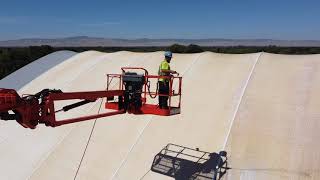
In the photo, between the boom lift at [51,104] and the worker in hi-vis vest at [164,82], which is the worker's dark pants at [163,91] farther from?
the boom lift at [51,104]

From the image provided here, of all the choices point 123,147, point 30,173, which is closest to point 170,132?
point 123,147

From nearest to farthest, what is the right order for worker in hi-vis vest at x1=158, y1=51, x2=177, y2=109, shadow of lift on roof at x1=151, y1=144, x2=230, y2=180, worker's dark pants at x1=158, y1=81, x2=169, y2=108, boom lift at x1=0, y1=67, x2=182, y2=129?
boom lift at x1=0, y1=67, x2=182, y2=129, worker in hi-vis vest at x1=158, y1=51, x2=177, y2=109, worker's dark pants at x1=158, y1=81, x2=169, y2=108, shadow of lift on roof at x1=151, y1=144, x2=230, y2=180

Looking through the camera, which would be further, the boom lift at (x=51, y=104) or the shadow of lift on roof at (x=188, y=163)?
the shadow of lift on roof at (x=188, y=163)

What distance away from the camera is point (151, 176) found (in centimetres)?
1616

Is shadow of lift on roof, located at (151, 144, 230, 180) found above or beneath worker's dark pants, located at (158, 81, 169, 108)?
beneath

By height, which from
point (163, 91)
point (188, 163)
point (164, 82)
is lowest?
point (188, 163)

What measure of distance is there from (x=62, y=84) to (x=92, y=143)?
802cm

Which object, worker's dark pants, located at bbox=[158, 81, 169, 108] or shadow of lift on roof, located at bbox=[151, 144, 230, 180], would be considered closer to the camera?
worker's dark pants, located at bbox=[158, 81, 169, 108]

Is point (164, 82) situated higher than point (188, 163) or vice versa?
point (164, 82)

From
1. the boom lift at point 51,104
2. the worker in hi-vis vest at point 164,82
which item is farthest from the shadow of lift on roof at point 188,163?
the worker in hi-vis vest at point 164,82

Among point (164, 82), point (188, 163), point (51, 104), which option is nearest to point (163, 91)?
point (164, 82)

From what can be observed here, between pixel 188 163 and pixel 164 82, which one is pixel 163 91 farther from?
pixel 188 163

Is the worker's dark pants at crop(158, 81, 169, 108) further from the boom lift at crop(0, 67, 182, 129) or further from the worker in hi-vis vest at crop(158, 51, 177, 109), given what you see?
A: the boom lift at crop(0, 67, 182, 129)

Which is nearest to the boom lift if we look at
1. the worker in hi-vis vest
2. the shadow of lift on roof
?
the worker in hi-vis vest
